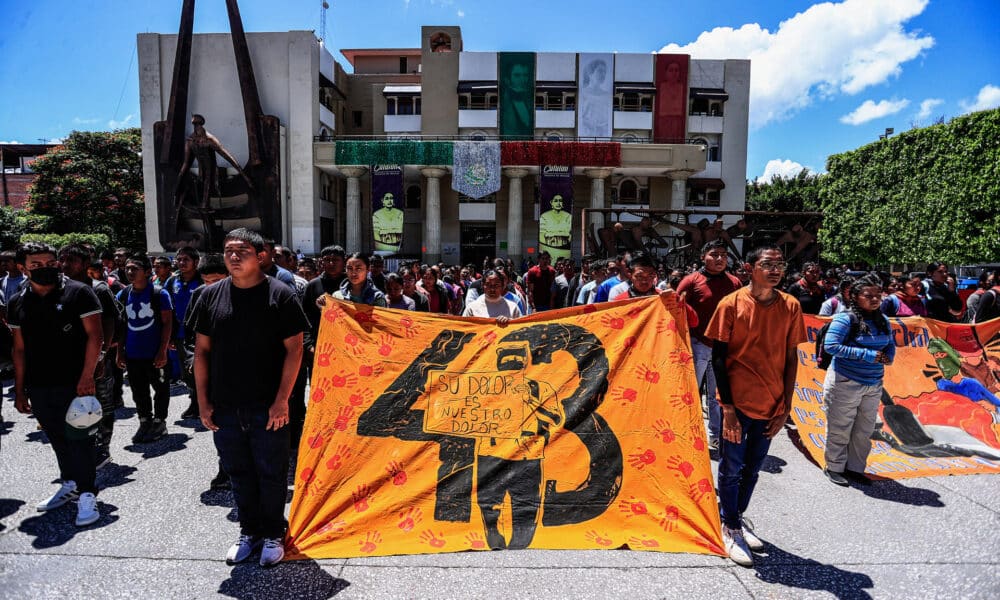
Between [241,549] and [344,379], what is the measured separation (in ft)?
3.90

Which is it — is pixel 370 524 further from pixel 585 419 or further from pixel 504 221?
pixel 504 221

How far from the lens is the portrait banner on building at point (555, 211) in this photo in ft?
93.7

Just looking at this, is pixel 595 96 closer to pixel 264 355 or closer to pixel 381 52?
pixel 381 52

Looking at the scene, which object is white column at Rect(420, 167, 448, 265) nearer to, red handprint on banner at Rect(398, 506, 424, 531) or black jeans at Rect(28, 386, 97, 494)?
black jeans at Rect(28, 386, 97, 494)

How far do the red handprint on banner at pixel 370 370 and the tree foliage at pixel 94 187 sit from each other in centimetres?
3701

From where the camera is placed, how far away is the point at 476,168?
29.0m

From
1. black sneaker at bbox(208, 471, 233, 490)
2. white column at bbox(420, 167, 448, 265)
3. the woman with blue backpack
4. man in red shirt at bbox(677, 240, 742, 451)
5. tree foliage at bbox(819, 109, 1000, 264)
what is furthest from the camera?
white column at bbox(420, 167, 448, 265)

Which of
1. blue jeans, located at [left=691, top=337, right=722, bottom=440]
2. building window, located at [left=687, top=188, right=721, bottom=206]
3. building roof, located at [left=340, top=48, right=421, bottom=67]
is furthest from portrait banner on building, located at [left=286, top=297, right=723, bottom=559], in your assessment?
building roof, located at [left=340, top=48, right=421, bottom=67]

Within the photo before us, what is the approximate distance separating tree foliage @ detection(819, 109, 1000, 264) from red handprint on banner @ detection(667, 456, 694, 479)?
19.6m

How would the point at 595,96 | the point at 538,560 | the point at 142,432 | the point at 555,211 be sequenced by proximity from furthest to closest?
the point at 595,96, the point at 555,211, the point at 142,432, the point at 538,560

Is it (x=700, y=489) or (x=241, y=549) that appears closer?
(x=241, y=549)

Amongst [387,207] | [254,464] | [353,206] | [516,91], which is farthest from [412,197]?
[254,464]

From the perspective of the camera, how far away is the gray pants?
14.7ft

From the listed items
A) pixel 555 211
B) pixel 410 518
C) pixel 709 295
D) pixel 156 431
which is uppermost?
pixel 555 211
